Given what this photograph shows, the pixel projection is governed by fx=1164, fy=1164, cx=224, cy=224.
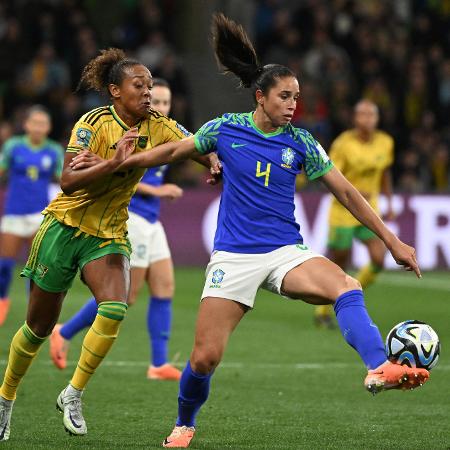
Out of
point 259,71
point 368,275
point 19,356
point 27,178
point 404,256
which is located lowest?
point 368,275

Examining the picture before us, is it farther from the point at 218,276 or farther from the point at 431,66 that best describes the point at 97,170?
the point at 431,66

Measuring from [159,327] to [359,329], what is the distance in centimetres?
352

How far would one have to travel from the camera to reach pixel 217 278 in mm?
6195

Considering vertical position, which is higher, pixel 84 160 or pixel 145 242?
pixel 84 160

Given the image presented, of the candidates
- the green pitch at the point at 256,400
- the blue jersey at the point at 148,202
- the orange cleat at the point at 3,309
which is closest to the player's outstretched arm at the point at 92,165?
the green pitch at the point at 256,400

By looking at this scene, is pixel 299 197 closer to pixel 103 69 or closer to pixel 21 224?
pixel 21 224

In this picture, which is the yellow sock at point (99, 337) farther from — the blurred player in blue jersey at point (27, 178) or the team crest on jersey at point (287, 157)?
the blurred player in blue jersey at point (27, 178)

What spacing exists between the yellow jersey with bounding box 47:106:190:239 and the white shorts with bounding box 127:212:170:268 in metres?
2.30

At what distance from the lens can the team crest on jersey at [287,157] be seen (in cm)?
623

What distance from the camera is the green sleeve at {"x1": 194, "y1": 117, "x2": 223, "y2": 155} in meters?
6.20

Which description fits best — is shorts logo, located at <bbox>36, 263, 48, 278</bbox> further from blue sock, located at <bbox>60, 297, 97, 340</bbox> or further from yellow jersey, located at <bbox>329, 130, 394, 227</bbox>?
yellow jersey, located at <bbox>329, 130, 394, 227</bbox>

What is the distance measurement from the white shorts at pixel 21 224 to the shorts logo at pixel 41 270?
6309mm

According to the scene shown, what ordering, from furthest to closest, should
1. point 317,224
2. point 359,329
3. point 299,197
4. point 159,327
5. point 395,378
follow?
point 299,197 < point 317,224 < point 159,327 < point 359,329 < point 395,378

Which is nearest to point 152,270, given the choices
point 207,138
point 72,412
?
point 72,412
